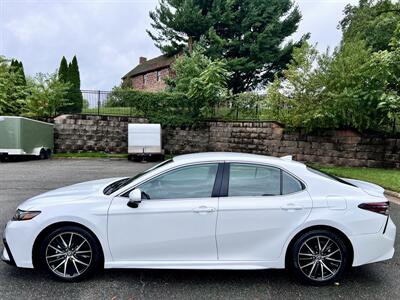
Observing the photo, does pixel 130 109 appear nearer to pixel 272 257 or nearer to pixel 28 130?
pixel 28 130

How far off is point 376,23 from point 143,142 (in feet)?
58.8

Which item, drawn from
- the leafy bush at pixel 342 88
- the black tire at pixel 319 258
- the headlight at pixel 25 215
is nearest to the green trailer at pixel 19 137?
the leafy bush at pixel 342 88

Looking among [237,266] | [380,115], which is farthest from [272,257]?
[380,115]

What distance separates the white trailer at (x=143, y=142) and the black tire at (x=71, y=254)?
11705 millimetres

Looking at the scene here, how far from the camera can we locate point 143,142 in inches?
591

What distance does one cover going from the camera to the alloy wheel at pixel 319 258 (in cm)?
330

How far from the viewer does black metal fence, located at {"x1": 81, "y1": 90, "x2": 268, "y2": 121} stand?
16.8 meters

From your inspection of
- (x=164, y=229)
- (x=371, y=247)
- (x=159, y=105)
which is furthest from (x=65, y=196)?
(x=159, y=105)

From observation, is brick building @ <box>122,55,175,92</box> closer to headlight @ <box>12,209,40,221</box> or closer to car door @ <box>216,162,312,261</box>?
headlight @ <box>12,209,40,221</box>

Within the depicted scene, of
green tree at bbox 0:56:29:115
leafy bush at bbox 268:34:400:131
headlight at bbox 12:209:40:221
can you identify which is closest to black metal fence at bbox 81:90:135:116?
green tree at bbox 0:56:29:115

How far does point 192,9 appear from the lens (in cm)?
2367

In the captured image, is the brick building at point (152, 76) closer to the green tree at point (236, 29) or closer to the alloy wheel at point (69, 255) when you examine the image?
the green tree at point (236, 29)

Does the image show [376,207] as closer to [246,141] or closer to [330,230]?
[330,230]

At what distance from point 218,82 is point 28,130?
9.62 m
